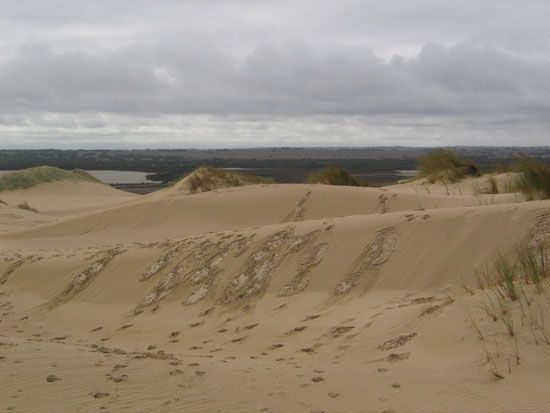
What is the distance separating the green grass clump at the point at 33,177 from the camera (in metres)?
38.9

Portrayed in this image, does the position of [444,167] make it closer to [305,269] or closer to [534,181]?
[534,181]

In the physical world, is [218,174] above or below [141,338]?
above

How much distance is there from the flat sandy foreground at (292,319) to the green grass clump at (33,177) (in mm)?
25145

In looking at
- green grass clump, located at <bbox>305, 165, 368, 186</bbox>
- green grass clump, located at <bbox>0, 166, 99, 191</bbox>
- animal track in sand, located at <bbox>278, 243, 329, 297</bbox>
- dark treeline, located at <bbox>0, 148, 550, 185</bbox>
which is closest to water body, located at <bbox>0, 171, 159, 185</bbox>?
dark treeline, located at <bbox>0, 148, 550, 185</bbox>

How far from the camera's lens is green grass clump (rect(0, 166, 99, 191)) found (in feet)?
128

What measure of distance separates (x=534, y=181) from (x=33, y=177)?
113 ft

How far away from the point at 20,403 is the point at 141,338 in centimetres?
382

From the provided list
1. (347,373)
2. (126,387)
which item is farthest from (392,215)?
(126,387)

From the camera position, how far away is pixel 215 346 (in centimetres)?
732

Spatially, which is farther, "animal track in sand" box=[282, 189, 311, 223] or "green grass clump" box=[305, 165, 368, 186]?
"green grass clump" box=[305, 165, 368, 186]

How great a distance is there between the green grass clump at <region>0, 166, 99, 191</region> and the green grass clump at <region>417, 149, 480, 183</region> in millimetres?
26011

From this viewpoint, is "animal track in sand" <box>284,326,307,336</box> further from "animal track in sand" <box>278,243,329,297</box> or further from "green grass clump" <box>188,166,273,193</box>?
"green grass clump" <box>188,166,273,193</box>

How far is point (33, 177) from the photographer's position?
1599 inches

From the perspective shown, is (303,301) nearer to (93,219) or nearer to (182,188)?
(93,219)
